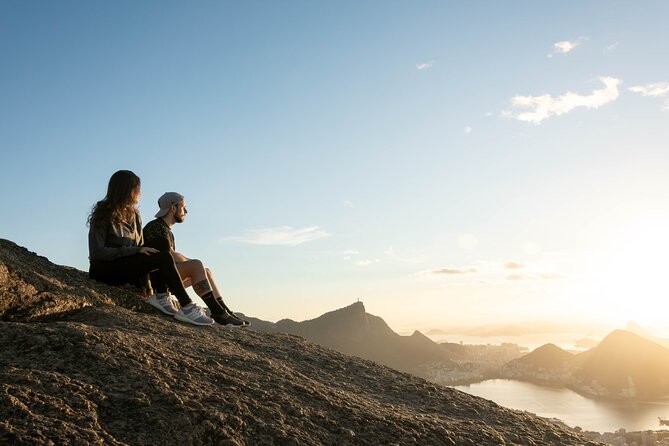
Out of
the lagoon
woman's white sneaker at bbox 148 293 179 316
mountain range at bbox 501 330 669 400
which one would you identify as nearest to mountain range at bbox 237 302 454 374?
the lagoon

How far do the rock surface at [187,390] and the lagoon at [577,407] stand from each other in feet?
166

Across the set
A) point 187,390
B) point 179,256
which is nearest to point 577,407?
point 179,256

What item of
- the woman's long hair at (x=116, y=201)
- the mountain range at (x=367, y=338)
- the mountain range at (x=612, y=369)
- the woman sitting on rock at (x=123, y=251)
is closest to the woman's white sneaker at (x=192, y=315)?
the woman sitting on rock at (x=123, y=251)

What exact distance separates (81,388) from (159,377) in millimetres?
543

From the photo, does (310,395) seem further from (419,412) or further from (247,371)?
(419,412)

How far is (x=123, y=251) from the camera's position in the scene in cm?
600

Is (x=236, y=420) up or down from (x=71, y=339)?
down

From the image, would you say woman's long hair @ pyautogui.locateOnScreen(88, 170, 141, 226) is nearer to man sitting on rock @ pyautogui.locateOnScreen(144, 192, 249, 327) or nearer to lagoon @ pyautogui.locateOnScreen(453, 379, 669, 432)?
man sitting on rock @ pyautogui.locateOnScreen(144, 192, 249, 327)

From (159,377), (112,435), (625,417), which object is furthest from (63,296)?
(625,417)

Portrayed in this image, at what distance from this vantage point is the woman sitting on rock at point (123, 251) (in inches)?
236

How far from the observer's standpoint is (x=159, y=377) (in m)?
A: 3.56

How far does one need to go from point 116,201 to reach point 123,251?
649mm

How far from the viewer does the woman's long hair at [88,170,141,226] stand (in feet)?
20.3

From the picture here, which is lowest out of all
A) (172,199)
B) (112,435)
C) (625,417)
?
(625,417)
